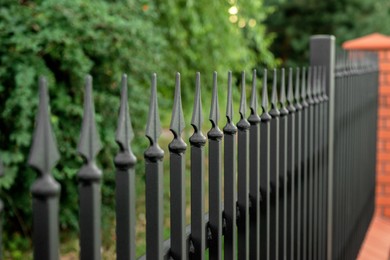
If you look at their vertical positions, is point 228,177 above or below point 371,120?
above

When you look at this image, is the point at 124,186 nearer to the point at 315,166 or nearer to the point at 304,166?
the point at 304,166

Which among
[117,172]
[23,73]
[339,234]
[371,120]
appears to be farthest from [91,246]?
[371,120]

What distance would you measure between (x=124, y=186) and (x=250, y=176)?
3.30ft

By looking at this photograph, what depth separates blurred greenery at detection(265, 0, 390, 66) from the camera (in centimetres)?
2184

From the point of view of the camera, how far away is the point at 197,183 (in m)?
1.90

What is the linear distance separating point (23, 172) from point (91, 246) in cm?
445

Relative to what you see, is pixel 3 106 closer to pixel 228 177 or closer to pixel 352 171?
pixel 352 171

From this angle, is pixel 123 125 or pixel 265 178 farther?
pixel 265 178

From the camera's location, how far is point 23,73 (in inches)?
204

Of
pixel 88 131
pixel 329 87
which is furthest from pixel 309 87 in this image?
pixel 88 131

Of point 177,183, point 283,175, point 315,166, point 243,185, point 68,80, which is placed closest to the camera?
point 177,183

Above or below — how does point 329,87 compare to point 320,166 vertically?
above

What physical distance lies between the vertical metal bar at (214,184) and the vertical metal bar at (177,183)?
23 centimetres

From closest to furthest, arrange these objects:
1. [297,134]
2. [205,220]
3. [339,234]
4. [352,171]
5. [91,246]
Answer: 1. [91,246]
2. [205,220]
3. [297,134]
4. [339,234]
5. [352,171]
